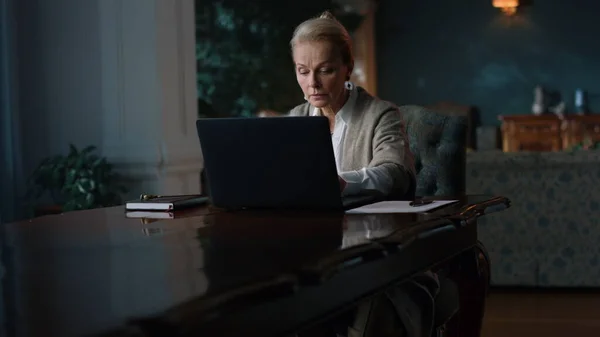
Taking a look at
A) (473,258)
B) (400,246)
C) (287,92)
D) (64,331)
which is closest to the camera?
(64,331)

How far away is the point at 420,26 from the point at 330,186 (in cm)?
859

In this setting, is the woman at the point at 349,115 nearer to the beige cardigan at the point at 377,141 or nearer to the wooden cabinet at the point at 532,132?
the beige cardigan at the point at 377,141

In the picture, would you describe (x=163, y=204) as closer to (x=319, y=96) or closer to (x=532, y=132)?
(x=319, y=96)

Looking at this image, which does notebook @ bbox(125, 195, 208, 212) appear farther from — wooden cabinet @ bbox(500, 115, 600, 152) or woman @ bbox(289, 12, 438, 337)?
wooden cabinet @ bbox(500, 115, 600, 152)

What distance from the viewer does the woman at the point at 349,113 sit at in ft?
7.23

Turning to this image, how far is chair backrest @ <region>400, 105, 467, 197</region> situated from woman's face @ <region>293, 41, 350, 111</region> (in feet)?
1.40

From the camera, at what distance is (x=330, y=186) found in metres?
1.79

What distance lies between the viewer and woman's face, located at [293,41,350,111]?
7.44 ft

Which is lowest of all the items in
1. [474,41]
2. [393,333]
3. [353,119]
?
[393,333]

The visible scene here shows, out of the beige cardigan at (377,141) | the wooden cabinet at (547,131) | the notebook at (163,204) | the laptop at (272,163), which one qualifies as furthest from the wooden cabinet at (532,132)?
the laptop at (272,163)

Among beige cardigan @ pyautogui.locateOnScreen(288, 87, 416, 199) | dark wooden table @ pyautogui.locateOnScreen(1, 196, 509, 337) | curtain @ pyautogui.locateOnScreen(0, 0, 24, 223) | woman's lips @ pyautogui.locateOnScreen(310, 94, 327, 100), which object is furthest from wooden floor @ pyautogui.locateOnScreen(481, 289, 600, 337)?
curtain @ pyautogui.locateOnScreen(0, 0, 24, 223)

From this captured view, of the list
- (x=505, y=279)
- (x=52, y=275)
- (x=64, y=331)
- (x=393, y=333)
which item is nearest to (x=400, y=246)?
(x=393, y=333)

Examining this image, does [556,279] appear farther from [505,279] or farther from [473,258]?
[473,258]

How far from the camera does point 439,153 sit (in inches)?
102
